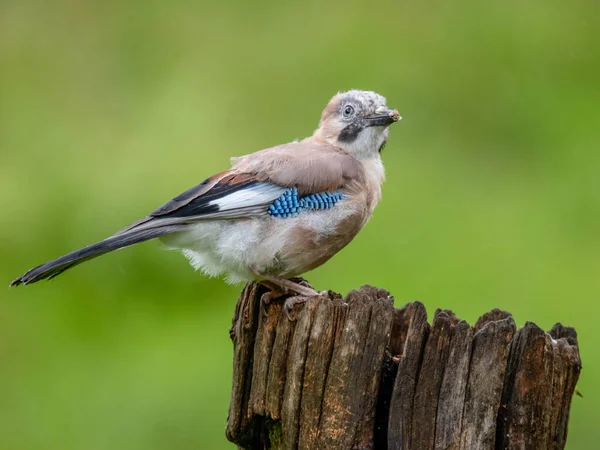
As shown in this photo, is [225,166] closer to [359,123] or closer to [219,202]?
[359,123]

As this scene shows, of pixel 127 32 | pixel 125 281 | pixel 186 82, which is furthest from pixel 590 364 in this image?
pixel 127 32

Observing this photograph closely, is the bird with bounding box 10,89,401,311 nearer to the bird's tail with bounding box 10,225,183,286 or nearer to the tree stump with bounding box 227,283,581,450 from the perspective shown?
the bird's tail with bounding box 10,225,183,286

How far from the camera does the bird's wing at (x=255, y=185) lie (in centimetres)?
529

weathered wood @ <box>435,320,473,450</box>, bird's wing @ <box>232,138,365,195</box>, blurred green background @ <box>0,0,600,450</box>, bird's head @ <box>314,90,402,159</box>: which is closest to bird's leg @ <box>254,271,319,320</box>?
bird's wing @ <box>232,138,365,195</box>

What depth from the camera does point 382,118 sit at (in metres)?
6.21

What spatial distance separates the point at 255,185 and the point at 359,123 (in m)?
1.03

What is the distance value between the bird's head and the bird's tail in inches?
52.0

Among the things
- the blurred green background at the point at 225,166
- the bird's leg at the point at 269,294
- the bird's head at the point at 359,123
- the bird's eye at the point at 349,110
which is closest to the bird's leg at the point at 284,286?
the bird's leg at the point at 269,294

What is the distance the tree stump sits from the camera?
411 centimetres

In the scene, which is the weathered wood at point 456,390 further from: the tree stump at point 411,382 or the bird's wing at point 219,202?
the bird's wing at point 219,202

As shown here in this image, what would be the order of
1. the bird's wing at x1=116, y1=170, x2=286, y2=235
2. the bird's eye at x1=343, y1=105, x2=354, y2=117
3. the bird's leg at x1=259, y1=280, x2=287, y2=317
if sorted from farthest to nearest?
the bird's eye at x1=343, y1=105, x2=354, y2=117 → the bird's wing at x1=116, y1=170, x2=286, y2=235 → the bird's leg at x1=259, y1=280, x2=287, y2=317

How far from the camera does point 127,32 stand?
12.0 meters

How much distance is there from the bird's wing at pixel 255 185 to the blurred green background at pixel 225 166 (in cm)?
287

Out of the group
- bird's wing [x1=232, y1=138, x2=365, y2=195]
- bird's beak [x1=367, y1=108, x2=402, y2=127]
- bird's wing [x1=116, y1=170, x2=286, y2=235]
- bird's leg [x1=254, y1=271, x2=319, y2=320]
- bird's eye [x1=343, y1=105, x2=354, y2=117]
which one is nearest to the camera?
bird's leg [x1=254, y1=271, x2=319, y2=320]
